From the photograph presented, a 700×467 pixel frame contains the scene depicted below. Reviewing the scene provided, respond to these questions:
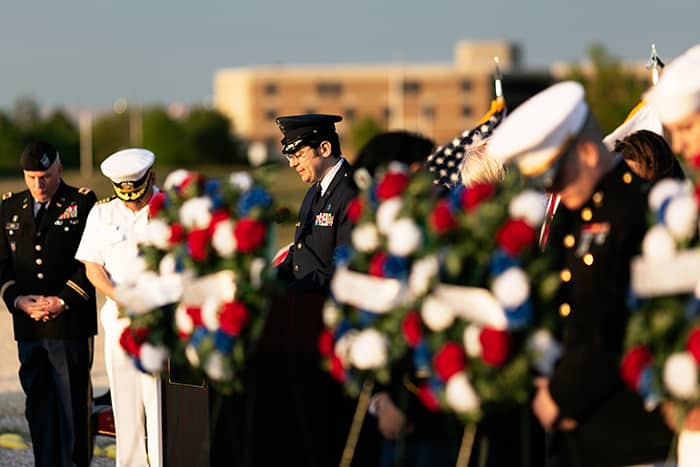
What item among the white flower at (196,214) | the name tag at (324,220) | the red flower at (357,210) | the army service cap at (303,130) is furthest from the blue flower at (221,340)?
the army service cap at (303,130)

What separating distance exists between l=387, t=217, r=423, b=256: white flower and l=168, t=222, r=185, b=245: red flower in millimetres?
1105

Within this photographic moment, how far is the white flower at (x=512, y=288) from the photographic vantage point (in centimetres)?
429

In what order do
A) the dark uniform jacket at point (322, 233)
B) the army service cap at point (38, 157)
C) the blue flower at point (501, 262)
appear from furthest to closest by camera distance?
1. the army service cap at point (38, 157)
2. the dark uniform jacket at point (322, 233)
3. the blue flower at point (501, 262)

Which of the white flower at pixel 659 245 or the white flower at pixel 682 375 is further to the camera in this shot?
the white flower at pixel 659 245

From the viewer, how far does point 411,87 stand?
131875mm

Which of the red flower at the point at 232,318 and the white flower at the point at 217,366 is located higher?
the red flower at the point at 232,318

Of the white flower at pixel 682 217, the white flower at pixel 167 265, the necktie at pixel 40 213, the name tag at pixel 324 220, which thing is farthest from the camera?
the necktie at pixel 40 213

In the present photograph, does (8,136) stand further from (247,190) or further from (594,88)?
(247,190)

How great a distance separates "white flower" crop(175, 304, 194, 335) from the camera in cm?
525

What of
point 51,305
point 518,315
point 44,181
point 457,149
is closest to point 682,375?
point 518,315

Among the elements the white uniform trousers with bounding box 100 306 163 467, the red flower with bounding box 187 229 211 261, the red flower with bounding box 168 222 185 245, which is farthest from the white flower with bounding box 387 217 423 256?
the white uniform trousers with bounding box 100 306 163 467

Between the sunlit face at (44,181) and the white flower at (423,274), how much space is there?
4216 millimetres

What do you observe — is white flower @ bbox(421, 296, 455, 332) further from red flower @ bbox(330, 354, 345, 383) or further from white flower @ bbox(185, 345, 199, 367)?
white flower @ bbox(185, 345, 199, 367)

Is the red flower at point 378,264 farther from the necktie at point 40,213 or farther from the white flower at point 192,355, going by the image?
the necktie at point 40,213
